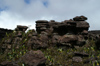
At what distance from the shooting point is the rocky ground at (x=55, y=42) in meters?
13.9

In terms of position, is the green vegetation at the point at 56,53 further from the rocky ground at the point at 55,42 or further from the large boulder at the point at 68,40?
the large boulder at the point at 68,40

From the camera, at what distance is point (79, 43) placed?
1628 cm

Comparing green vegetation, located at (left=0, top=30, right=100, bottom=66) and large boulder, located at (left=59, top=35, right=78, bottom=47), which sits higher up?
large boulder, located at (left=59, top=35, right=78, bottom=47)

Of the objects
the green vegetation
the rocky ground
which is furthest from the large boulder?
the green vegetation

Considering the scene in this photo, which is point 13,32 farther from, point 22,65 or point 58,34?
point 22,65

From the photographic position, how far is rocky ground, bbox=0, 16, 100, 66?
13.9m

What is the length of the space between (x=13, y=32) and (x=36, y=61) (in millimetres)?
10938

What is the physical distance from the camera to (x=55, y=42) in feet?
55.1

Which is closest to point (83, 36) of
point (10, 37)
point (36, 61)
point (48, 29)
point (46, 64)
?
point (48, 29)

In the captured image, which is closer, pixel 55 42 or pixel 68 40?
pixel 68 40

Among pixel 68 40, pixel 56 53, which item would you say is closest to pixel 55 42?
pixel 68 40

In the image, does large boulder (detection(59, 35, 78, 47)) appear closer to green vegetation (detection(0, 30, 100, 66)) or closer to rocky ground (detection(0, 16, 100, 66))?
rocky ground (detection(0, 16, 100, 66))

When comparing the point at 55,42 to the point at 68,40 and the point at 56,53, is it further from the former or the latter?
the point at 56,53

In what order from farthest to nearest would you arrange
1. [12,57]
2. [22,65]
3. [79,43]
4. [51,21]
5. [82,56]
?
1. [51,21]
2. [79,43]
3. [12,57]
4. [82,56]
5. [22,65]
